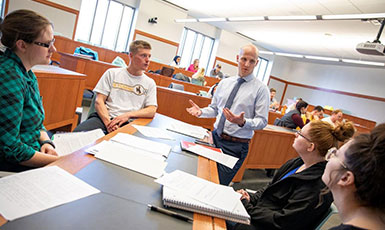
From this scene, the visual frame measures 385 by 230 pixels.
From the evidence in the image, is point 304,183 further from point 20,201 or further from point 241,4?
point 241,4

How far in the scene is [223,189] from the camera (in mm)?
1223

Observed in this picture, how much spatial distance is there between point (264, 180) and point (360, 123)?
1114 centimetres

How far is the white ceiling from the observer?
256 inches

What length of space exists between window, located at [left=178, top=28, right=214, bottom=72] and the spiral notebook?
481 inches

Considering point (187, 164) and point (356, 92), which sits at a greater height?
point (356, 92)

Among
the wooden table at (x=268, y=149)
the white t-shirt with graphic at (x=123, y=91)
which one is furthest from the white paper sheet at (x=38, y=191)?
the wooden table at (x=268, y=149)

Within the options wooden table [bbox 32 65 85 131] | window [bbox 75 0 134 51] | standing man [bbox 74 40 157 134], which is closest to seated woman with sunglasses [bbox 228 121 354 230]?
standing man [bbox 74 40 157 134]

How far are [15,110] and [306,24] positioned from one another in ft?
28.7

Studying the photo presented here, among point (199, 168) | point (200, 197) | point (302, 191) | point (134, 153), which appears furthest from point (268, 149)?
point (200, 197)

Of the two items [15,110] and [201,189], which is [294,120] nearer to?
[201,189]

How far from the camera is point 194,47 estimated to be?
13148 millimetres

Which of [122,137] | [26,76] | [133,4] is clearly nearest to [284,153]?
[122,137]

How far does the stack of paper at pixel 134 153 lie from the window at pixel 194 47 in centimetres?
1162

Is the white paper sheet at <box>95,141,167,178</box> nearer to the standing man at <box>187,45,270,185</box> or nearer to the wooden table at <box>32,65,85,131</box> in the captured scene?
the standing man at <box>187,45,270,185</box>
